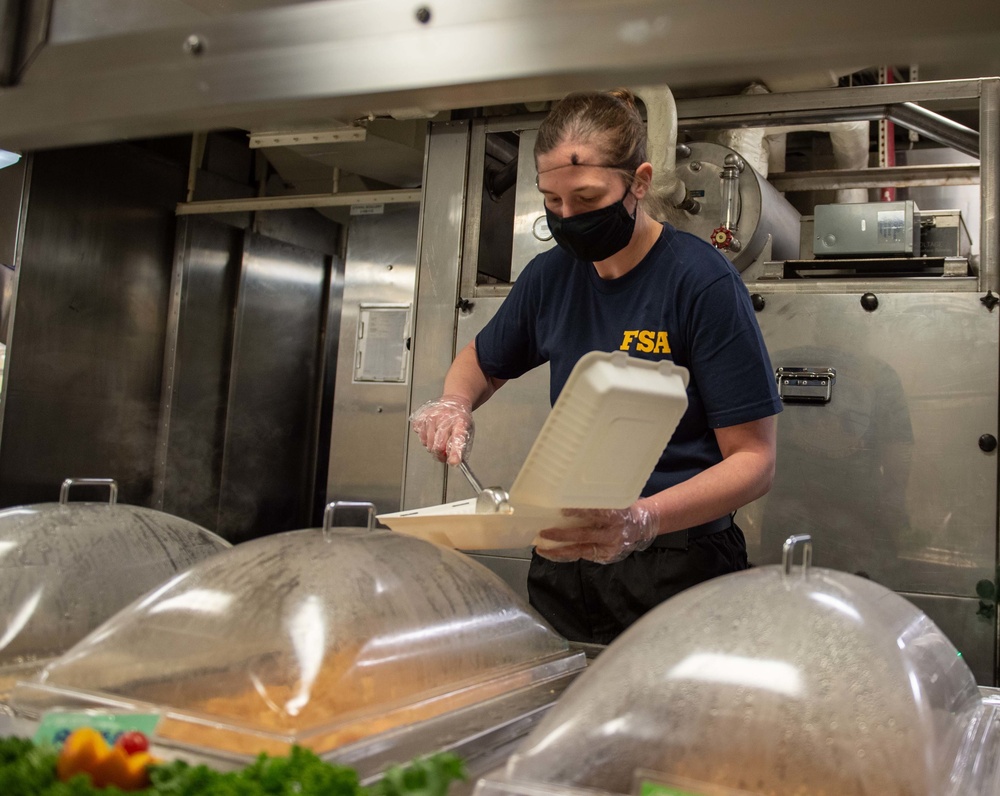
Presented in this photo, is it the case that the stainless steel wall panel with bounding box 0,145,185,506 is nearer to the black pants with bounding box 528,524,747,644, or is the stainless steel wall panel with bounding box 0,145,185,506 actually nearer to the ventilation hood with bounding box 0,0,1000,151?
the black pants with bounding box 528,524,747,644

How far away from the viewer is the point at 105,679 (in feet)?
3.49

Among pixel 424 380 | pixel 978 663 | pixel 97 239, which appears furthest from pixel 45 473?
pixel 978 663

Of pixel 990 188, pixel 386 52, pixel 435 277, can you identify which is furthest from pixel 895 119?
pixel 386 52

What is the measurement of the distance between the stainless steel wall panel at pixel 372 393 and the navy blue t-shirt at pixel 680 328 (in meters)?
2.37

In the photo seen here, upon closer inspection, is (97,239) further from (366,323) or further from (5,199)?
(366,323)

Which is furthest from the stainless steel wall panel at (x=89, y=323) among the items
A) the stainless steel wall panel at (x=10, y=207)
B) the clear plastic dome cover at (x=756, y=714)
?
the clear plastic dome cover at (x=756, y=714)

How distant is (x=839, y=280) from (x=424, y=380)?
136 centimetres

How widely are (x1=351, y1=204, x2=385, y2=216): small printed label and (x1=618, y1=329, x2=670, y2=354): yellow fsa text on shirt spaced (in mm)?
2835

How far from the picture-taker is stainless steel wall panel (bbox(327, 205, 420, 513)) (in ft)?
14.0

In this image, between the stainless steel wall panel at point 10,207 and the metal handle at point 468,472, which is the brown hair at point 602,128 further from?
the stainless steel wall panel at point 10,207

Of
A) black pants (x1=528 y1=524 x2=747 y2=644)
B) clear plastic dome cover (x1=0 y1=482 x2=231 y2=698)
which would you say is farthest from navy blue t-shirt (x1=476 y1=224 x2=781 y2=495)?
clear plastic dome cover (x1=0 y1=482 x2=231 y2=698)

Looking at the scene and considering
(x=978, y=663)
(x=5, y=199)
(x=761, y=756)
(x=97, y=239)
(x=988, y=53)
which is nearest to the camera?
(x=988, y=53)

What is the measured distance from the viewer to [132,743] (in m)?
0.87

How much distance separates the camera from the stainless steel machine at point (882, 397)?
2590 millimetres
